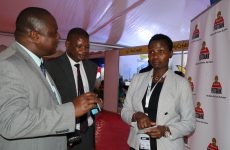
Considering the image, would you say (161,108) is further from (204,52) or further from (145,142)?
(204,52)

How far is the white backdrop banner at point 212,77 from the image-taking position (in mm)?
2270

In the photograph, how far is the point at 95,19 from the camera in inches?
224

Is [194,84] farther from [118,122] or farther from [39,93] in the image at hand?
[118,122]

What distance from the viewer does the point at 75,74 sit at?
7.51 ft

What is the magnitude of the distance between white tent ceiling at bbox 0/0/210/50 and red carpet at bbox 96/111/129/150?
2.87m

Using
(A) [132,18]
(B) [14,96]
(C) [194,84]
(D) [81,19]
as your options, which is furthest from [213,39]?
(D) [81,19]

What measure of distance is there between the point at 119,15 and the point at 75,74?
3.54 metres

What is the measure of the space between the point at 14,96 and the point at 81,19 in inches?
193

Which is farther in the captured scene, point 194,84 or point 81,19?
point 81,19

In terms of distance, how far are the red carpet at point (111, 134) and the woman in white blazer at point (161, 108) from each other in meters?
3.04

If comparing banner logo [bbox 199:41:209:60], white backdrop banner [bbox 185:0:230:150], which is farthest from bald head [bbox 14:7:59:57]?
banner logo [bbox 199:41:209:60]

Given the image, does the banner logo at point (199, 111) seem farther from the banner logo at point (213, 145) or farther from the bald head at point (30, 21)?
the bald head at point (30, 21)

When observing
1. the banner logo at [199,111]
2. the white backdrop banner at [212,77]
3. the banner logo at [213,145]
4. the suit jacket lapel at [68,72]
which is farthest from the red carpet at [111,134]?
the suit jacket lapel at [68,72]

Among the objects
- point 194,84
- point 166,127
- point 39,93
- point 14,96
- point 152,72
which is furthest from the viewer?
point 194,84
